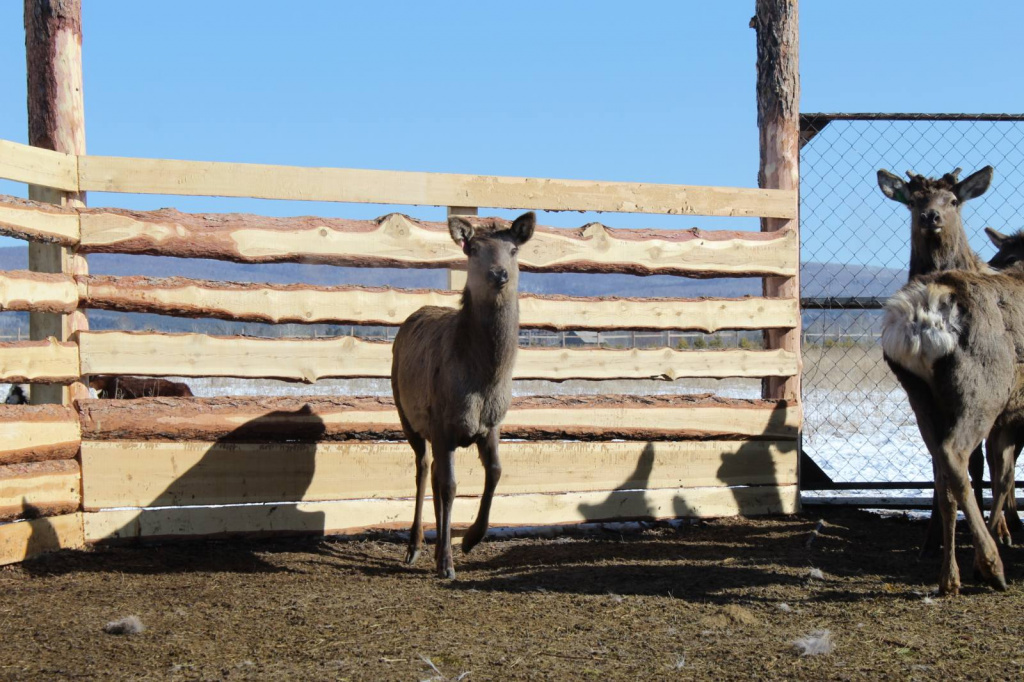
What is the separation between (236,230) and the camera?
730 cm

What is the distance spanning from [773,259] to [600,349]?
6.27ft

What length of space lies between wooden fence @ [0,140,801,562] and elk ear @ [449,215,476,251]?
1.04m

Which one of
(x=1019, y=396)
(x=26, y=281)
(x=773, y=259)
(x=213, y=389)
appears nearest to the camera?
(x=1019, y=396)

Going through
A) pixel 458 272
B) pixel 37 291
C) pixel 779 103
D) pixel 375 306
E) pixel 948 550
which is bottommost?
pixel 948 550

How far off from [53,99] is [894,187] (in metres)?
6.29

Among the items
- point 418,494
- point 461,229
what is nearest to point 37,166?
point 461,229

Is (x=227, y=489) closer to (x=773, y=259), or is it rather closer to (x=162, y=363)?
(x=162, y=363)

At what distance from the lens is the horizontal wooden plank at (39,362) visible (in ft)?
21.4

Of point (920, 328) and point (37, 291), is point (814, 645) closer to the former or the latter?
point (920, 328)

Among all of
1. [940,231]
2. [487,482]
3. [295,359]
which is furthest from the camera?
[295,359]

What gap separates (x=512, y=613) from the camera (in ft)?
17.1

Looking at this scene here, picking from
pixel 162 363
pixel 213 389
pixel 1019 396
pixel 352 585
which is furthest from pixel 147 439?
pixel 213 389

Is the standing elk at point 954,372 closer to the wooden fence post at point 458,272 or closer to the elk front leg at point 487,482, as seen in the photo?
the elk front leg at point 487,482

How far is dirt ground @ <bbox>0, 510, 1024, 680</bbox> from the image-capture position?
426 centimetres
